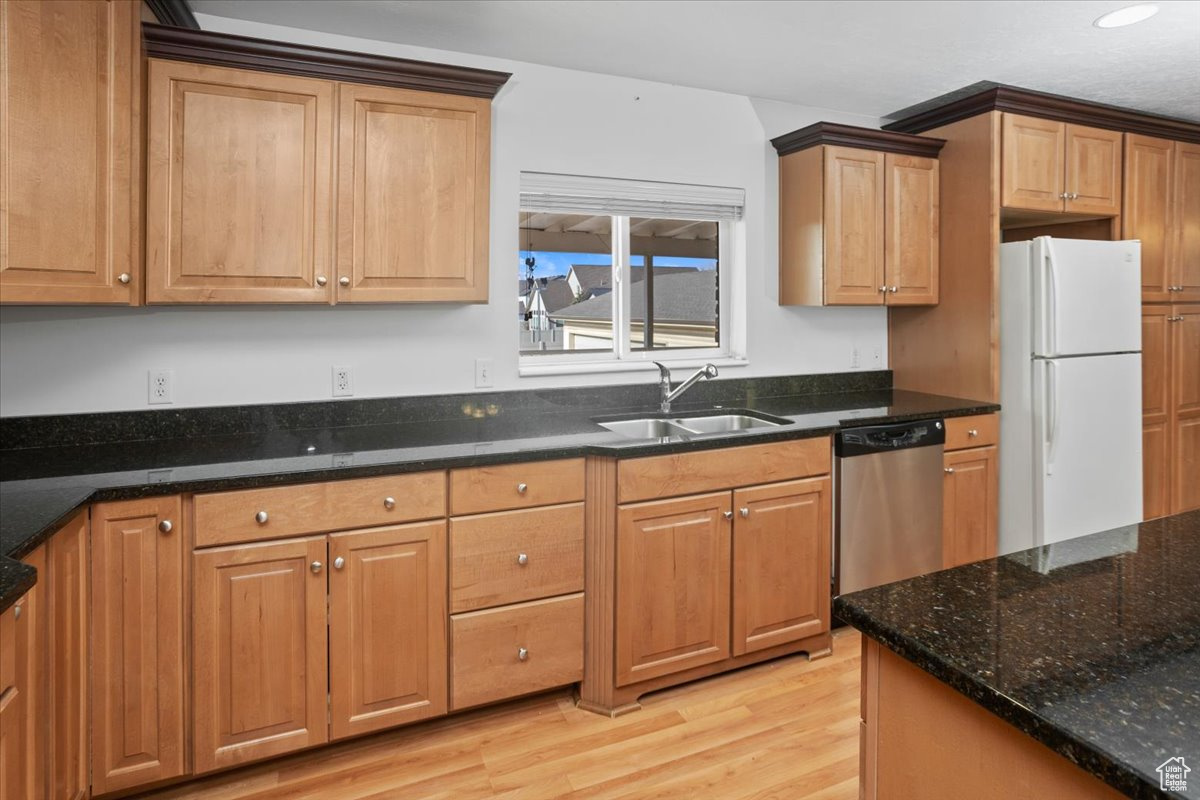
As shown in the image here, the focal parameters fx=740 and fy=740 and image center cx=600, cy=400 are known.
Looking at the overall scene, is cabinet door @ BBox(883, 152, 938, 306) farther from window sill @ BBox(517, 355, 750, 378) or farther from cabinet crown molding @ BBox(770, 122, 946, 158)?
window sill @ BBox(517, 355, 750, 378)

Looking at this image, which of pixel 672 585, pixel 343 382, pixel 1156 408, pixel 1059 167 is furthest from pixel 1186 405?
pixel 343 382

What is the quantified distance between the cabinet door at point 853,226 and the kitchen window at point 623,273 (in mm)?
420

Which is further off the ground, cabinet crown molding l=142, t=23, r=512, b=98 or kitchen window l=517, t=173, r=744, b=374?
cabinet crown molding l=142, t=23, r=512, b=98

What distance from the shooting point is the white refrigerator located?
3242mm

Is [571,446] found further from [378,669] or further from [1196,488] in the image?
[1196,488]

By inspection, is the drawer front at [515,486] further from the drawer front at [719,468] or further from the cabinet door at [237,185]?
the cabinet door at [237,185]

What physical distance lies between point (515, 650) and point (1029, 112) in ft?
10.5

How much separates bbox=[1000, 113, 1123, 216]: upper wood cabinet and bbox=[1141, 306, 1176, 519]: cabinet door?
2.17 ft

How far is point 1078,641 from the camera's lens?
3.16ft

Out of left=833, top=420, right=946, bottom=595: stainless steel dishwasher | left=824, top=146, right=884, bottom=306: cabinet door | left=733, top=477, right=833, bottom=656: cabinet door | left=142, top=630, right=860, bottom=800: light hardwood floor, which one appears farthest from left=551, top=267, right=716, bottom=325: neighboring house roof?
left=142, top=630, right=860, bottom=800: light hardwood floor

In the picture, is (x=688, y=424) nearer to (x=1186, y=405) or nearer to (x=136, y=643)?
(x=136, y=643)

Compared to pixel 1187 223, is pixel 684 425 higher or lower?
lower

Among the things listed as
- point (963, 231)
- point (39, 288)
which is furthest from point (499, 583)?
point (963, 231)

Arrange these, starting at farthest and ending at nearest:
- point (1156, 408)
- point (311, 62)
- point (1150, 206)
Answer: point (1156, 408) → point (1150, 206) → point (311, 62)
